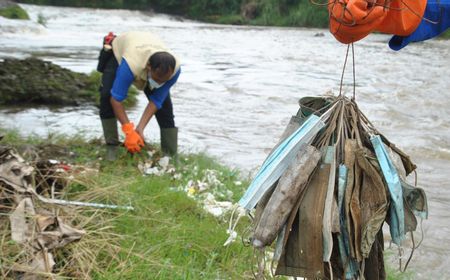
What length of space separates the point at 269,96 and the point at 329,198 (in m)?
8.65

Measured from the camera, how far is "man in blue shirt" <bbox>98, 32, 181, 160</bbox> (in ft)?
14.9

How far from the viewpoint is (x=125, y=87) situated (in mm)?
4629

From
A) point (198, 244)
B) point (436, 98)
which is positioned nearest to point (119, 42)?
point (198, 244)

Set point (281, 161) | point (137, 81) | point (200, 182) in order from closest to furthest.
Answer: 1. point (281, 161)
2. point (200, 182)
3. point (137, 81)

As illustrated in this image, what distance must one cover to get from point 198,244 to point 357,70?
38.6 feet

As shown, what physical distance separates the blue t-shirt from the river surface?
128 cm

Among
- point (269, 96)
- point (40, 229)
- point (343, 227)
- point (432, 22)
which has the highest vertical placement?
point (432, 22)

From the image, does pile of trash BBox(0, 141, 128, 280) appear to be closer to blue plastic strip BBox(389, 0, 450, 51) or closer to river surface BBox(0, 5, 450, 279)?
river surface BBox(0, 5, 450, 279)

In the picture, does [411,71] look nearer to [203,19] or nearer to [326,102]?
[326,102]

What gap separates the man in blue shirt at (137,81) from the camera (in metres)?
4.54

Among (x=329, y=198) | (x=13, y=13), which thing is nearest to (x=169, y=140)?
(x=329, y=198)

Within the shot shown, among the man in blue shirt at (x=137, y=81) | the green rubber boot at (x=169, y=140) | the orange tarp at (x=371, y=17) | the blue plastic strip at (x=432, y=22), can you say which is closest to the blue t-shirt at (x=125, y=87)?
the man in blue shirt at (x=137, y=81)

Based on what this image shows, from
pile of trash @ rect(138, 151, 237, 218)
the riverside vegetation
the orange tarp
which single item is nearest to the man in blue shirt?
pile of trash @ rect(138, 151, 237, 218)

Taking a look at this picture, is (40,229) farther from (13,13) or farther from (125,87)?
(13,13)
